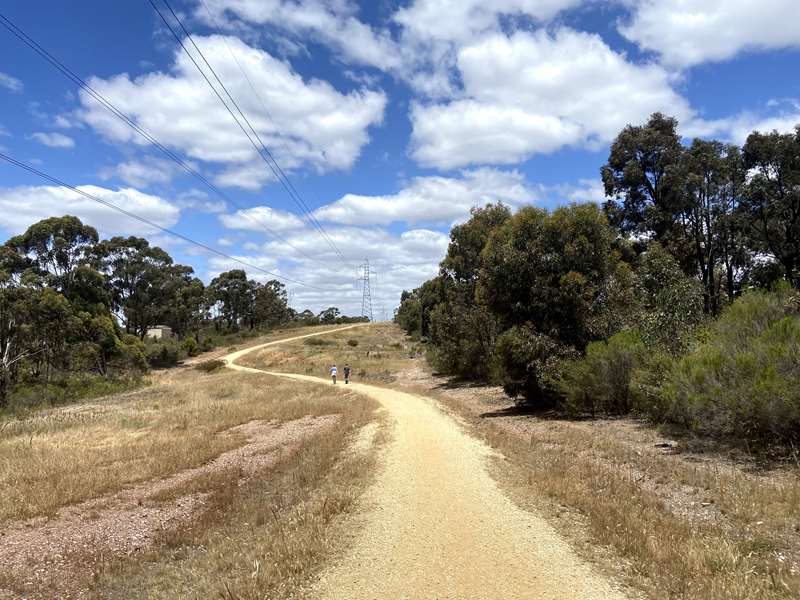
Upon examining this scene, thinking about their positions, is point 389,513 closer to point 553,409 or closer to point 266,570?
point 266,570

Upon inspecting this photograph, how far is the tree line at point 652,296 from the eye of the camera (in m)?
11.4

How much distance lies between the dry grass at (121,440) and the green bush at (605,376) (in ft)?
33.0

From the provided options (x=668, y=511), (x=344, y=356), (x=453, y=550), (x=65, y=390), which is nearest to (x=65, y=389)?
(x=65, y=390)

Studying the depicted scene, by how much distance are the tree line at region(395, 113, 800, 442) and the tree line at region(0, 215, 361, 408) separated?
30252mm

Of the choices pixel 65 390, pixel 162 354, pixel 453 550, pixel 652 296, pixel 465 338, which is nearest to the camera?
pixel 453 550

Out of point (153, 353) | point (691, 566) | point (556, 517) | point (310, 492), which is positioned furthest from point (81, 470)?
point (153, 353)

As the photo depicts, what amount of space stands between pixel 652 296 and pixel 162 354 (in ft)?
228

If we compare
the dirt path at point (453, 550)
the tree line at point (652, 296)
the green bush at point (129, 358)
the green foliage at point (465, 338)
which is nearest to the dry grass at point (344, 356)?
the green foliage at point (465, 338)

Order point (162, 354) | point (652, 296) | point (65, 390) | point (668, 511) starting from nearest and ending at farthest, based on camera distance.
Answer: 1. point (668, 511)
2. point (652, 296)
3. point (65, 390)
4. point (162, 354)

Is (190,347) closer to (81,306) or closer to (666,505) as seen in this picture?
(81,306)

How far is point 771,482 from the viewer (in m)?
8.86

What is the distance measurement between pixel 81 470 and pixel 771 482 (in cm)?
1526

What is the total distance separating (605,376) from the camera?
1744 centimetres

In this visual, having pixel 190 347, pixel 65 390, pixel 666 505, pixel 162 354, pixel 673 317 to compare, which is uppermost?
pixel 673 317
